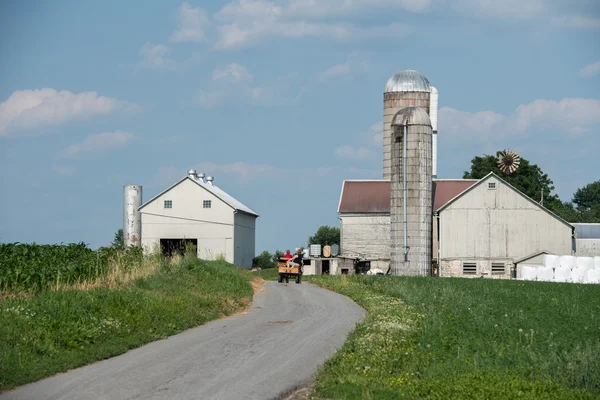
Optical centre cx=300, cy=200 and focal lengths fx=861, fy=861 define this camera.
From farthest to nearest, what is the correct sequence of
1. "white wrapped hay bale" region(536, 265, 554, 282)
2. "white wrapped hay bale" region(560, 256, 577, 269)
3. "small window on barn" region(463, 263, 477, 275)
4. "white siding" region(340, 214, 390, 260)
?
"white siding" region(340, 214, 390, 260) < "small window on barn" region(463, 263, 477, 275) < "white wrapped hay bale" region(536, 265, 554, 282) < "white wrapped hay bale" region(560, 256, 577, 269)

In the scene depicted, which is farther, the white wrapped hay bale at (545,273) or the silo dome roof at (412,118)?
the silo dome roof at (412,118)

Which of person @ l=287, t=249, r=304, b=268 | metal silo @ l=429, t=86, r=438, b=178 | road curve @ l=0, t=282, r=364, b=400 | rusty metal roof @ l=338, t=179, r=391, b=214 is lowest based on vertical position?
road curve @ l=0, t=282, r=364, b=400

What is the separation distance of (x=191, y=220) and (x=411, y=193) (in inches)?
759

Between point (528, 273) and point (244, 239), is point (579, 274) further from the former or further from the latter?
point (244, 239)

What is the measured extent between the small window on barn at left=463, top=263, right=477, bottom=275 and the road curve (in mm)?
38405

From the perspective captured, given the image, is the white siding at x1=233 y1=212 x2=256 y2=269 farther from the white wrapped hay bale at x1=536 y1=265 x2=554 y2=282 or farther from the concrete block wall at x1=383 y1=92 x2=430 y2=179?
the white wrapped hay bale at x1=536 y1=265 x2=554 y2=282

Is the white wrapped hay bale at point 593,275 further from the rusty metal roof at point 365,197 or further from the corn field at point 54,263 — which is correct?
the corn field at point 54,263

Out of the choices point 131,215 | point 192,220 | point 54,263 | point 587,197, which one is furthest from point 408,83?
point 587,197

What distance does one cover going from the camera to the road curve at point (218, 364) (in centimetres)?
1316

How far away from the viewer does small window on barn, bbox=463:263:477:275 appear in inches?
2384

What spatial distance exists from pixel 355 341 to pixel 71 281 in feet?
38.9

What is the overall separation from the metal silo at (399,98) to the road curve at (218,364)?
45466mm

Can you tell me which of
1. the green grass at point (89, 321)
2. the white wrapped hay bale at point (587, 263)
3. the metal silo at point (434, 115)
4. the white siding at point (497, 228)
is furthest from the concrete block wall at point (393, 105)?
the green grass at point (89, 321)

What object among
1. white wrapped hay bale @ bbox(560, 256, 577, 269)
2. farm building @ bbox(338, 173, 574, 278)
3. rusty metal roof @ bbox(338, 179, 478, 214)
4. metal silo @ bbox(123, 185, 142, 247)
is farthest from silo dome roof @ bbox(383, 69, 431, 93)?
metal silo @ bbox(123, 185, 142, 247)
